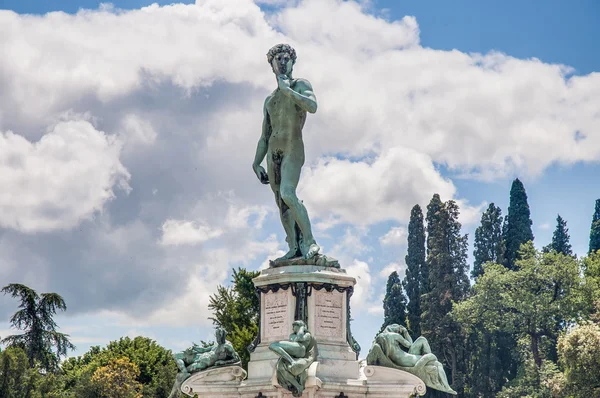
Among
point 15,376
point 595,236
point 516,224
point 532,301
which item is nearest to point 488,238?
point 516,224

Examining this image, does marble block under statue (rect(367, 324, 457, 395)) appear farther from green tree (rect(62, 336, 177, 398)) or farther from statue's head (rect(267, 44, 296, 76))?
green tree (rect(62, 336, 177, 398))

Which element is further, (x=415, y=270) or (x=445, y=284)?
(x=415, y=270)

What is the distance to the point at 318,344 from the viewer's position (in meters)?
20.7

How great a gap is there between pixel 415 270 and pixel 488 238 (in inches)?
261

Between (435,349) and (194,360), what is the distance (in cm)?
5773

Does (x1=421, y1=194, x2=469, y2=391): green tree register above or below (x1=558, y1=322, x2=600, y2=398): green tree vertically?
above

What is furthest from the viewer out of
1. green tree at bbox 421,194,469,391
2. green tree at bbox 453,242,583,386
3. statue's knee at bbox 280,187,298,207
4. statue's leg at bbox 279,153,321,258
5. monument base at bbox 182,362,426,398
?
green tree at bbox 421,194,469,391

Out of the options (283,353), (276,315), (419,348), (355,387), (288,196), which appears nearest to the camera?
(283,353)

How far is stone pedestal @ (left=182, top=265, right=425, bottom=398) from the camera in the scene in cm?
2044

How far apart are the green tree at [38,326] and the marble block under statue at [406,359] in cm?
4205

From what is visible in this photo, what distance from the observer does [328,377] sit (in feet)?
66.9

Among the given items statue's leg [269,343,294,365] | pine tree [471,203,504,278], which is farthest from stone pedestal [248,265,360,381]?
pine tree [471,203,504,278]

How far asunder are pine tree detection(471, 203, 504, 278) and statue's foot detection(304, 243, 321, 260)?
64714mm

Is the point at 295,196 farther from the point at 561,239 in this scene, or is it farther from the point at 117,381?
the point at 561,239
